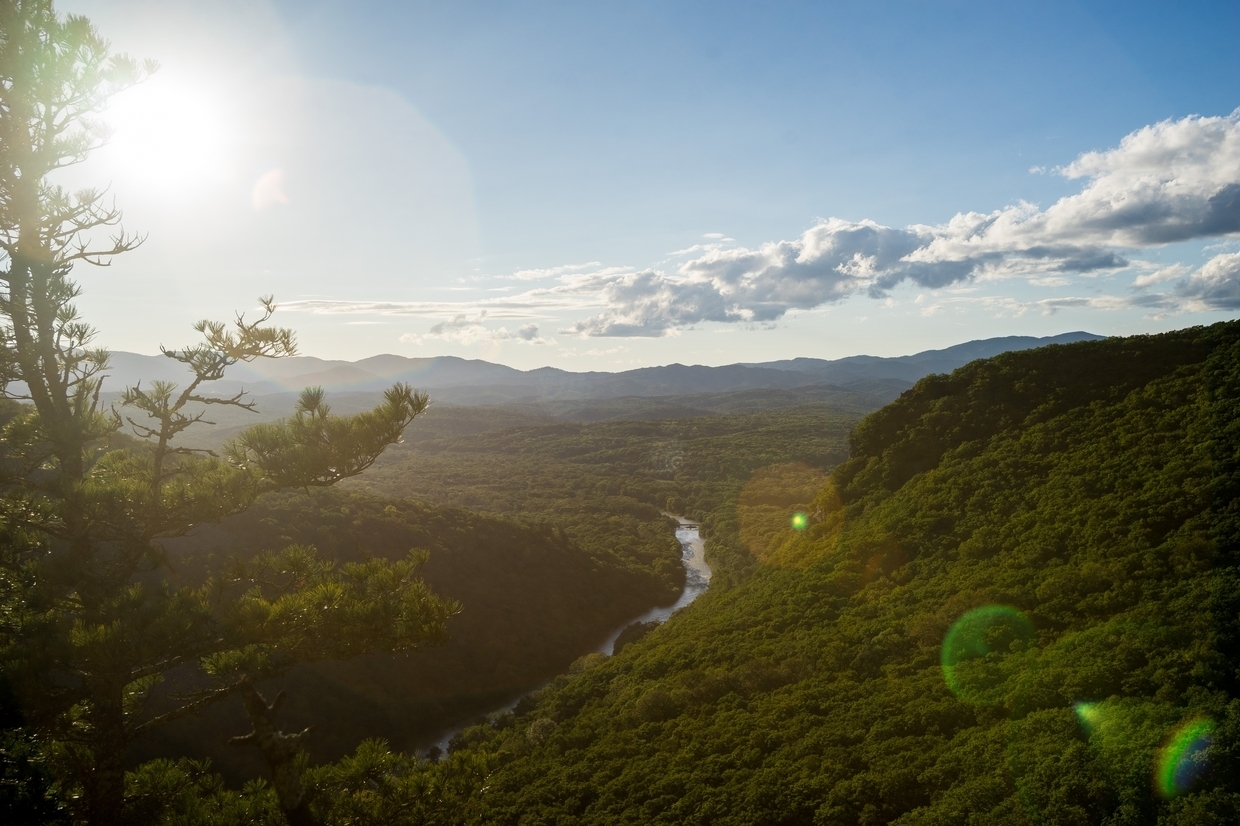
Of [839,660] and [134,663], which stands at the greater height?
[134,663]

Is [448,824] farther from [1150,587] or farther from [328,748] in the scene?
[328,748]

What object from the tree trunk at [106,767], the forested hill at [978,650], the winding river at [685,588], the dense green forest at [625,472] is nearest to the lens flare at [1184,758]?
the forested hill at [978,650]

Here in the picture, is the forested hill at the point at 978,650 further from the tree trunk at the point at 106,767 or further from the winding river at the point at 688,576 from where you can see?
the winding river at the point at 688,576

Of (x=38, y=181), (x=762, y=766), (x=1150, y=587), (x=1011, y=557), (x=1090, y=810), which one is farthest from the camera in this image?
(x=1011, y=557)

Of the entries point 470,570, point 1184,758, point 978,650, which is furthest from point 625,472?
point 1184,758

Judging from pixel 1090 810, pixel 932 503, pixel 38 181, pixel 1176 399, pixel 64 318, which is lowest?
pixel 1090 810

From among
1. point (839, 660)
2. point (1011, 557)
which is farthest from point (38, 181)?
point (1011, 557)

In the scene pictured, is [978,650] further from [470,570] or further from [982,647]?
[470,570]
